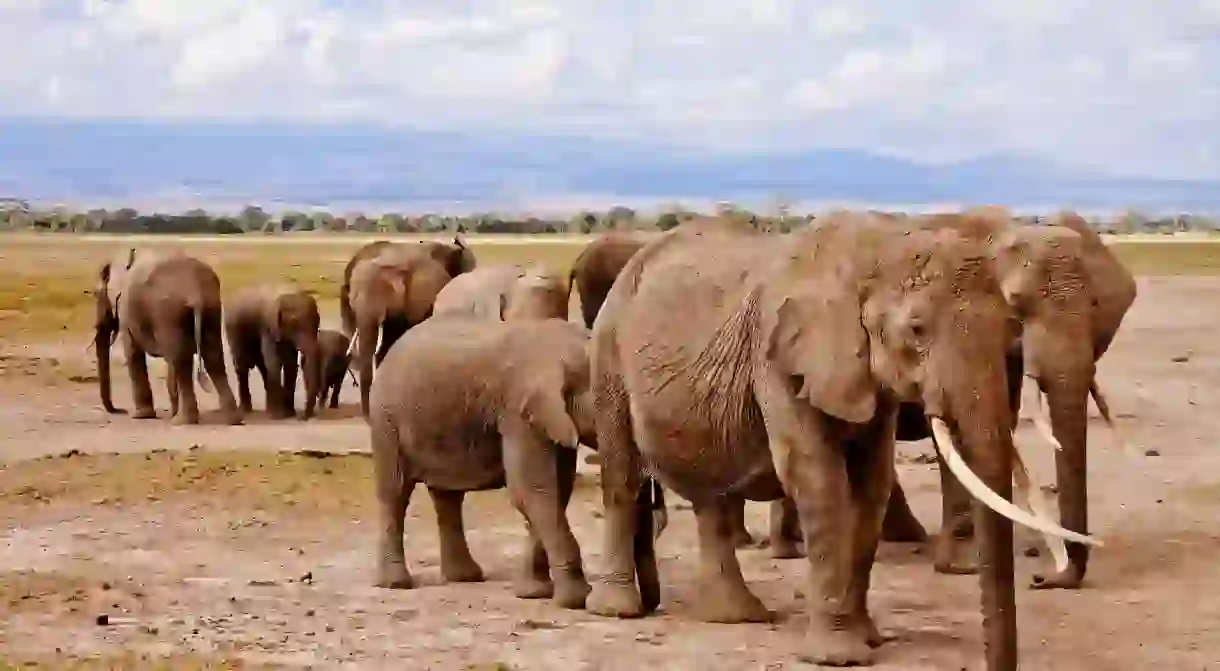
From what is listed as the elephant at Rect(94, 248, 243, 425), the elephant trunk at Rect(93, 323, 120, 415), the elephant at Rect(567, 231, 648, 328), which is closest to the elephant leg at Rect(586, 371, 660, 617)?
the elephant at Rect(567, 231, 648, 328)

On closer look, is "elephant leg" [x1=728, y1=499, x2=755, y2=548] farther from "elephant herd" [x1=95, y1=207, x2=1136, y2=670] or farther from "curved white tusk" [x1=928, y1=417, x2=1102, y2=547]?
"curved white tusk" [x1=928, y1=417, x2=1102, y2=547]

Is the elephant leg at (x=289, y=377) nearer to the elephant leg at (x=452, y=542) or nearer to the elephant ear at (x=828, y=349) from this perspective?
the elephant leg at (x=452, y=542)

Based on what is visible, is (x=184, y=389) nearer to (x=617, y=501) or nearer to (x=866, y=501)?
(x=617, y=501)

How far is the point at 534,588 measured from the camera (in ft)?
34.9

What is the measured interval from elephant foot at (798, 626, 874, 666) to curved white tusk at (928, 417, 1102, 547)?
1364 millimetres

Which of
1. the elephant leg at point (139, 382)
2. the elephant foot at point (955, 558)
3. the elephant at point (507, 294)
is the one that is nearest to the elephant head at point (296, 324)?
the elephant leg at point (139, 382)

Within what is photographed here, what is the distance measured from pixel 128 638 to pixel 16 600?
1.25m

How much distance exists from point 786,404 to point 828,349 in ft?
1.39

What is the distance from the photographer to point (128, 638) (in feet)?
31.1

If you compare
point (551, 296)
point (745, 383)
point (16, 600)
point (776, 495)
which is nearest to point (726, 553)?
point (776, 495)

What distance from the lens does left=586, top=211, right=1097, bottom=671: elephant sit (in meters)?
7.81

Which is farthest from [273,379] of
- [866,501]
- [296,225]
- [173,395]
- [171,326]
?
[296,225]

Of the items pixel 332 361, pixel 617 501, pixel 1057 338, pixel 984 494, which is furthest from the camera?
pixel 332 361

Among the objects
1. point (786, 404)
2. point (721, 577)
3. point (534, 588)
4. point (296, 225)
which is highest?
point (786, 404)
